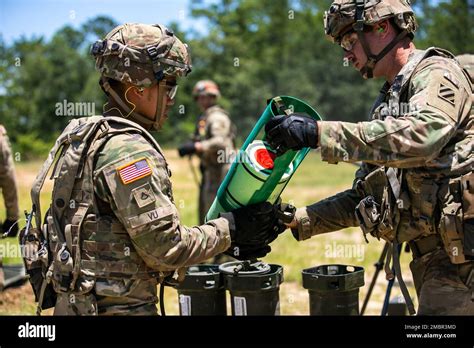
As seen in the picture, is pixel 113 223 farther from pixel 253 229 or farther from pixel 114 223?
pixel 253 229

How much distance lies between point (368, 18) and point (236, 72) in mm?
35828

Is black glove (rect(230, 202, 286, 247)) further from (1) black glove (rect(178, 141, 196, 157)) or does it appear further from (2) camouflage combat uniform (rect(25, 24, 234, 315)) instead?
(1) black glove (rect(178, 141, 196, 157))

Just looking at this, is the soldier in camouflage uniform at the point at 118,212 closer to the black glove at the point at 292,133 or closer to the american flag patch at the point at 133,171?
the american flag patch at the point at 133,171

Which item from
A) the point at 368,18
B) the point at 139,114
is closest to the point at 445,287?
the point at 368,18

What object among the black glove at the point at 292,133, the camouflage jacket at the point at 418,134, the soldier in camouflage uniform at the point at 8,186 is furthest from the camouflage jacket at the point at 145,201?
the soldier in camouflage uniform at the point at 8,186

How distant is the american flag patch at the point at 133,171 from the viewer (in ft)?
10.1

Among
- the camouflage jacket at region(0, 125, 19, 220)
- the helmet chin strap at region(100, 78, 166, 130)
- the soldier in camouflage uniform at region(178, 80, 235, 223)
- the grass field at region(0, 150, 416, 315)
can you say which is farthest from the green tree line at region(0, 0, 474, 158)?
the helmet chin strap at region(100, 78, 166, 130)

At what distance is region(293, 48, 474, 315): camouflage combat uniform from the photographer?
3.31m

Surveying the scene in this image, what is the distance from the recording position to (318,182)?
19.2 metres

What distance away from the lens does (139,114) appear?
3527mm

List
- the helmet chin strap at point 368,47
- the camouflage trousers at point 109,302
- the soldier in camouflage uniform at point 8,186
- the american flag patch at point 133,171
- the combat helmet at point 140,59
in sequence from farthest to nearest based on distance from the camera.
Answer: the soldier in camouflage uniform at point 8,186
the helmet chin strap at point 368,47
the combat helmet at point 140,59
the camouflage trousers at point 109,302
the american flag patch at point 133,171

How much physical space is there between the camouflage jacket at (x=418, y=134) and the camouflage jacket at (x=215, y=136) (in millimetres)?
5540

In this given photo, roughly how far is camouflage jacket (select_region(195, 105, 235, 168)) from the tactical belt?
18.3 ft

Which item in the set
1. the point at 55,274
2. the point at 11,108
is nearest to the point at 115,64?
the point at 55,274
